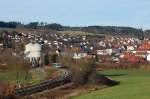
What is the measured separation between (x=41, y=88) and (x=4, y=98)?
15.6 m

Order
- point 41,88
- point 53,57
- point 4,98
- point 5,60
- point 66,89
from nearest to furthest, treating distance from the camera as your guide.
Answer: point 4,98 < point 41,88 < point 66,89 < point 5,60 < point 53,57

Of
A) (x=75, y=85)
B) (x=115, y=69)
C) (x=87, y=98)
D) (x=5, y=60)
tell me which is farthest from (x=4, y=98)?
(x=115, y=69)

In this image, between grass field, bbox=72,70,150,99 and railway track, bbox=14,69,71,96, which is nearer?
grass field, bbox=72,70,150,99

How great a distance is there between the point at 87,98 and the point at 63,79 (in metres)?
18.2

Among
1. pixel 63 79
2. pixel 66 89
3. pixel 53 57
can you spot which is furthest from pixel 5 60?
pixel 66 89

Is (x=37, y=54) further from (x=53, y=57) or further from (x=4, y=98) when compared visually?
(x=4, y=98)

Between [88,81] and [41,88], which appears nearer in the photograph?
[41,88]

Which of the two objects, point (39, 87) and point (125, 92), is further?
point (39, 87)

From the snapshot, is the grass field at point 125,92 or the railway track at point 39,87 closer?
the grass field at point 125,92

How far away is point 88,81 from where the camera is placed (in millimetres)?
53375

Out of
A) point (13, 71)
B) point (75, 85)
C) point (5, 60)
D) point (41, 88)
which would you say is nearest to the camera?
point (41, 88)

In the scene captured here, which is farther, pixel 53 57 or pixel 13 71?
pixel 53 57

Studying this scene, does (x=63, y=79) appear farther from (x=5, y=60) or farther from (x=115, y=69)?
(x=115, y=69)

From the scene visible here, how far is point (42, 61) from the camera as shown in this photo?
104188 millimetres
